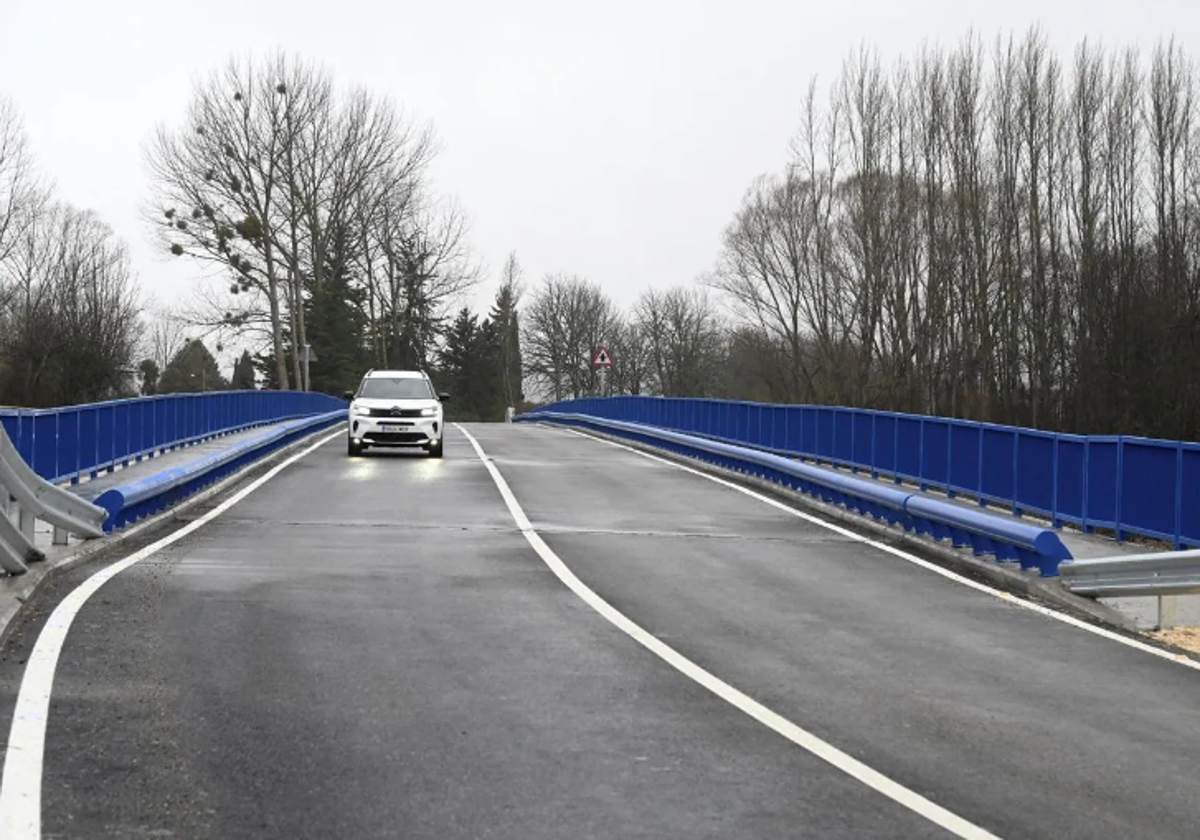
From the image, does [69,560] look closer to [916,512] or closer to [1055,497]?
[916,512]

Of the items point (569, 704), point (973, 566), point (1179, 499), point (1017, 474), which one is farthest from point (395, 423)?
point (569, 704)

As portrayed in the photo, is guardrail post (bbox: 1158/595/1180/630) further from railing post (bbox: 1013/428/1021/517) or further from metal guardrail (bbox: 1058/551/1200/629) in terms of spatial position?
railing post (bbox: 1013/428/1021/517)

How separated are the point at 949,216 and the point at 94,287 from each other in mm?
49758

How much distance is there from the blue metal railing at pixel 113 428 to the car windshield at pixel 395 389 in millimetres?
3369

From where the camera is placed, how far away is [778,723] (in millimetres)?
7277

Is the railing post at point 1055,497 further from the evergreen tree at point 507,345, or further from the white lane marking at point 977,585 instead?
the evergreen tree at point 507,345

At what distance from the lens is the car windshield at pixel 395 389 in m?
30.3

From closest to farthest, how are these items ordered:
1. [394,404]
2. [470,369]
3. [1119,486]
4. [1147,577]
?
[1147,577] → [1119,486] → [394,404] → [470,369]

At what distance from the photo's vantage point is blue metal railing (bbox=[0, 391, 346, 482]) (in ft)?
56.3

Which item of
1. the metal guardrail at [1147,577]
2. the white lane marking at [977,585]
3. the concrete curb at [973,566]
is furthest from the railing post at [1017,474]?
the metal guardrail at [1147,577]

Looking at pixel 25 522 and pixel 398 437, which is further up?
pixel 25 522

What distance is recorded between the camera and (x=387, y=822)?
5.41 metres

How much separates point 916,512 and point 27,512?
905cm

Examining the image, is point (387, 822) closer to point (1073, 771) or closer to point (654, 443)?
point (1073, 771)
